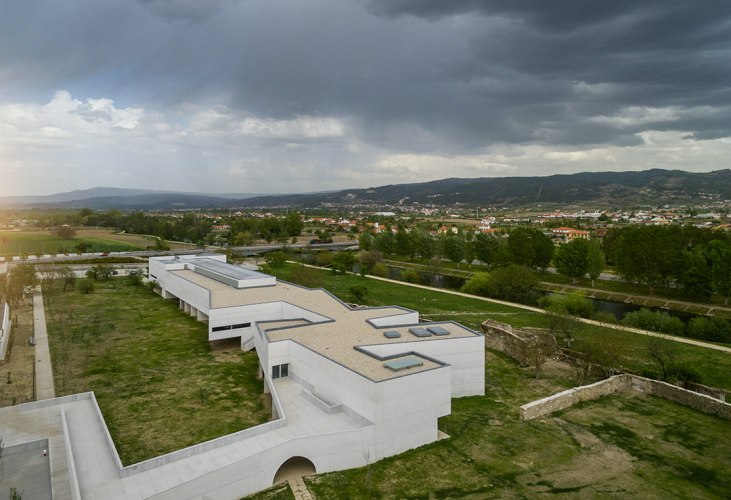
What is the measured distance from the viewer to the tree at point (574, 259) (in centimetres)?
6347

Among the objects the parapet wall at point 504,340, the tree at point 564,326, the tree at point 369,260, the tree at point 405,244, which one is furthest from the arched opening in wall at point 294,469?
the tree at point 405,244

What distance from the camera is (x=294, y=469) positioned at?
63.0 feet

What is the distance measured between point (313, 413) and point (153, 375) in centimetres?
1239

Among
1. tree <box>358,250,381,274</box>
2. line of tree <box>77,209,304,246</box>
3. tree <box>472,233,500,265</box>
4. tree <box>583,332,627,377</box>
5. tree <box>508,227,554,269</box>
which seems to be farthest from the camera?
line of tree <box>77,209,304,246</box>

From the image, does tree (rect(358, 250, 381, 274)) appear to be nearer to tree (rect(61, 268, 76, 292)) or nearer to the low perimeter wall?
tree (rect(61, 268, 76, 292))

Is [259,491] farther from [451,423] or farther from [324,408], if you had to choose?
[451,423]

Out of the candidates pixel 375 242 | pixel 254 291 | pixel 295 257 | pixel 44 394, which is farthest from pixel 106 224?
pixel 44 394

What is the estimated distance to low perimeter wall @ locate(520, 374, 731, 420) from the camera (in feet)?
79.9

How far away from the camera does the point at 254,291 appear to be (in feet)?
131

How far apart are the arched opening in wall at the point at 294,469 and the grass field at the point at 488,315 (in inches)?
910

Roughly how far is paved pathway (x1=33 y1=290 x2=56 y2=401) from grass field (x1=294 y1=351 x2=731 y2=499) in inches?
675

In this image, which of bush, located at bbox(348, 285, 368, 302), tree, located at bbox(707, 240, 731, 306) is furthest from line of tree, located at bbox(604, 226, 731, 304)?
bush, located at bbox(348, 285, 368, 302)

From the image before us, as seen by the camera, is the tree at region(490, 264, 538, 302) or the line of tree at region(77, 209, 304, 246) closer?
the tree at region(490, 264, 538, 302)

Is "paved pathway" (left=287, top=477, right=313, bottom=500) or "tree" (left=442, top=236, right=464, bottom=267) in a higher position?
"tree" (left=442, top=236, right=464, bottom=267)
